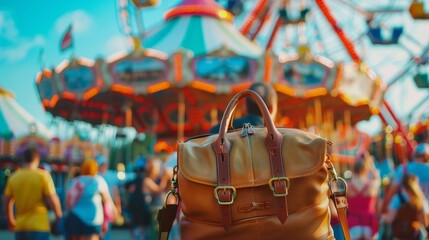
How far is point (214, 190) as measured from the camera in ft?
5.47

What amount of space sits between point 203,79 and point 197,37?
2.59 m

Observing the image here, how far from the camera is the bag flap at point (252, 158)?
1.68 m

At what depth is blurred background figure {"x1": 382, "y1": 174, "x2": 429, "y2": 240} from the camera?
171 inches

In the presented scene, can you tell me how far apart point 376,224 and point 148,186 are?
2613 mm

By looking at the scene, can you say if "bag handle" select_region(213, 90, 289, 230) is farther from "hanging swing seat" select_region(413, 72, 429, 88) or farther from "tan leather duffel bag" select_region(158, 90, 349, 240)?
"hanging swing seat" select_region(413, 72, 429, 88)

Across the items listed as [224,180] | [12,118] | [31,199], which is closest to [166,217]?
[224,180]

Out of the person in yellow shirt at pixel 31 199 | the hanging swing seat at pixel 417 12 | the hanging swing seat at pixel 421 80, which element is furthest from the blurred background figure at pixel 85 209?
the hanging swing seat at pixel 421 80

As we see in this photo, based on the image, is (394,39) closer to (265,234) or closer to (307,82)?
(307,82)

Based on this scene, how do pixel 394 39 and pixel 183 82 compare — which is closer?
pixel 183 82

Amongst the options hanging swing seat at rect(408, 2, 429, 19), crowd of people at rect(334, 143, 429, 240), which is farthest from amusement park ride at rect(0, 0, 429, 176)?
crowd of people at rect(334, 143, 429, 240)

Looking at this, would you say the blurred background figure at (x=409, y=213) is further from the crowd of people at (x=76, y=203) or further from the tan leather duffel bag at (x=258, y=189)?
the tan leather duffel bag at (x=258, y=189)

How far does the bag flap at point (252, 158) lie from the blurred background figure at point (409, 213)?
2.87 meters

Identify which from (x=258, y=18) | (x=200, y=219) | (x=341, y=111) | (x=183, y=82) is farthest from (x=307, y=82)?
(x=200, y=219)

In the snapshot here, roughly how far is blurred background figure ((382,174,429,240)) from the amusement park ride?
254 inches
